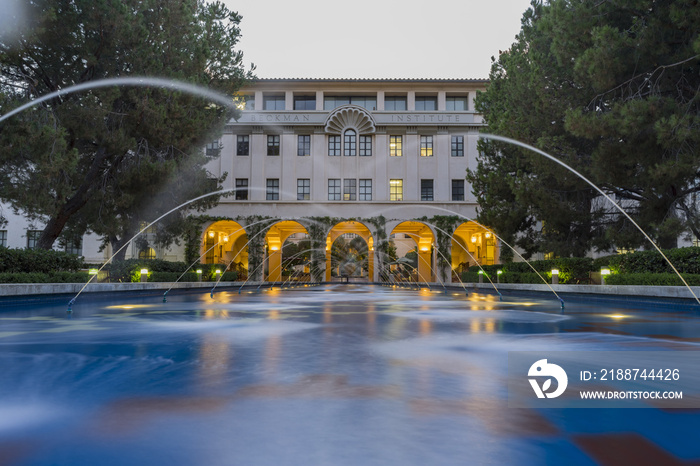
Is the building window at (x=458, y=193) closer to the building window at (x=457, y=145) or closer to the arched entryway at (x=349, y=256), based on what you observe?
the building window at (x=457, y=145)

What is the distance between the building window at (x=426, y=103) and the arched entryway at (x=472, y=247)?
32.3 ft

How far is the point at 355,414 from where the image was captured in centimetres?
306

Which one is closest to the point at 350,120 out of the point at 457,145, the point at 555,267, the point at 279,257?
the point at 457,145

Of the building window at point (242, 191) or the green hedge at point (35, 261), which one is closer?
the green hedge at point (35, 261)

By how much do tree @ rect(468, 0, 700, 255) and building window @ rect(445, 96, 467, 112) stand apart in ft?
69.9

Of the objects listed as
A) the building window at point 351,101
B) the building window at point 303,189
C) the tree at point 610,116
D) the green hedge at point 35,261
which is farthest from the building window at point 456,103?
the green hedge at point 35,261

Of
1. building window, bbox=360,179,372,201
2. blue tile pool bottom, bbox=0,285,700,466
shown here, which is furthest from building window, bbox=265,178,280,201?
blue tile pool bottom, bbox=0,285,700,466

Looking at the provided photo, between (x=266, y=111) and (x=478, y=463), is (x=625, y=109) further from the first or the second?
(x=266, y=111)

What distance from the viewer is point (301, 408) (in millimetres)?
3191

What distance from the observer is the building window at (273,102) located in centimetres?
4394

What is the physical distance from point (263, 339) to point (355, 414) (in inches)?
147

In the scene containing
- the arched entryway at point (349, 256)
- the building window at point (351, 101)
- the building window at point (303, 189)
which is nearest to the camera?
the building window at point (303, 189)

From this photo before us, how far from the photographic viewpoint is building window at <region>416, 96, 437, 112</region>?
43.9 metres

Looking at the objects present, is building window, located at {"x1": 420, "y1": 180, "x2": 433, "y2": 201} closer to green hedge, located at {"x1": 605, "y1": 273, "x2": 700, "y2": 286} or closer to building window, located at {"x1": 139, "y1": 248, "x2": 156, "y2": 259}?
building window, located at {"x1": 139, "y1": 248, "x2": 156, "y2": 259}
